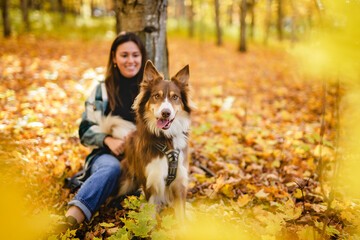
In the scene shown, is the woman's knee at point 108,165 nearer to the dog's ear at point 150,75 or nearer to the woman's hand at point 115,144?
the woman's hand at point 115,144

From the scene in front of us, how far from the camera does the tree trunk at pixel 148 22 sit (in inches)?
131

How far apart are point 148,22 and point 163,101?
1470 mm

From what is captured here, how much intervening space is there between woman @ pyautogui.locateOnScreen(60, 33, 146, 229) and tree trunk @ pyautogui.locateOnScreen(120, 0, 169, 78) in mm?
359

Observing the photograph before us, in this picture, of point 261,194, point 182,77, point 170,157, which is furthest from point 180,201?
point 182,77

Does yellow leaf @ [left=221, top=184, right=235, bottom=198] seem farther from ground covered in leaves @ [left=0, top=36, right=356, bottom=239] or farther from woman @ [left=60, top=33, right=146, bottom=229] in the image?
woman @ [left=60, top=33, right=146, bottom=229]

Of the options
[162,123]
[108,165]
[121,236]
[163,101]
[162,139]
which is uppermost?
[163,101]

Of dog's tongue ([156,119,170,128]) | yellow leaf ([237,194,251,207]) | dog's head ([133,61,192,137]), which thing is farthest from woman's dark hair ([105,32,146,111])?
yellow leaf ([237,194,251,207])

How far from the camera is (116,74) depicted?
324 centimetres

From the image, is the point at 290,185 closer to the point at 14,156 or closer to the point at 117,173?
the point at 117,173

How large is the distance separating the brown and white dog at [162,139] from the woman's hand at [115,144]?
0.26 meters

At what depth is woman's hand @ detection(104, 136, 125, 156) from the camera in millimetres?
2984

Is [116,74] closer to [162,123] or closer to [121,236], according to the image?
[162,123]

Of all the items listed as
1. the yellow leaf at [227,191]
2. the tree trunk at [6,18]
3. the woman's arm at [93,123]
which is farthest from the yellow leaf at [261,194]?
the tree trunk at [6,18]

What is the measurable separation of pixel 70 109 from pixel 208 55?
11.1m
